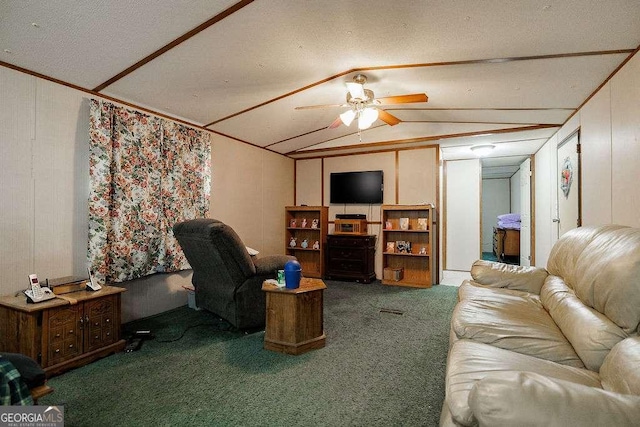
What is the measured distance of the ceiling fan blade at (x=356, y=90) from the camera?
286cm

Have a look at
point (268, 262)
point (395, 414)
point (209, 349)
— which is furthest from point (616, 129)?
point (209, 349)

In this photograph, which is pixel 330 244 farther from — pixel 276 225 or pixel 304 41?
pixel 304 41

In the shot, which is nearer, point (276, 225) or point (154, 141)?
point (154, 141)

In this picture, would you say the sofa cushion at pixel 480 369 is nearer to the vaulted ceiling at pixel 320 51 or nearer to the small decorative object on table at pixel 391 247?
the vaulted ceiling at pixel 320 51

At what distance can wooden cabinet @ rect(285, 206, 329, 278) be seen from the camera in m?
5.74

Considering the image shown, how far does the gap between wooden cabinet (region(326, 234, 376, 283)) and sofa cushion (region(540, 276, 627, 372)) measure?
3.30 m

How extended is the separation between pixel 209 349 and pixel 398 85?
3.11 meters

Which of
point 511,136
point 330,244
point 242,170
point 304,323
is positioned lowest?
point 304,323

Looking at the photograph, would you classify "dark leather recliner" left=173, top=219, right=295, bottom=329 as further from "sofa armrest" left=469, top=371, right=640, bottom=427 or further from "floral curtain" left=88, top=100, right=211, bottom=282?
"sofa armrest" left=469, top=371, right=640, bottom=427

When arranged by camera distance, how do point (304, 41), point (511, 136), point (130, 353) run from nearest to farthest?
point (304, 41), point (130, 353), point (511, 136)

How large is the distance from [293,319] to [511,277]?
1.94 meters

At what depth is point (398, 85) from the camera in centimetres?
320

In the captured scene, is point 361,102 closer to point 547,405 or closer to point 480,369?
point 480,369

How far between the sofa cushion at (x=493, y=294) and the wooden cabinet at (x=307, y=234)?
3287 millimetres
